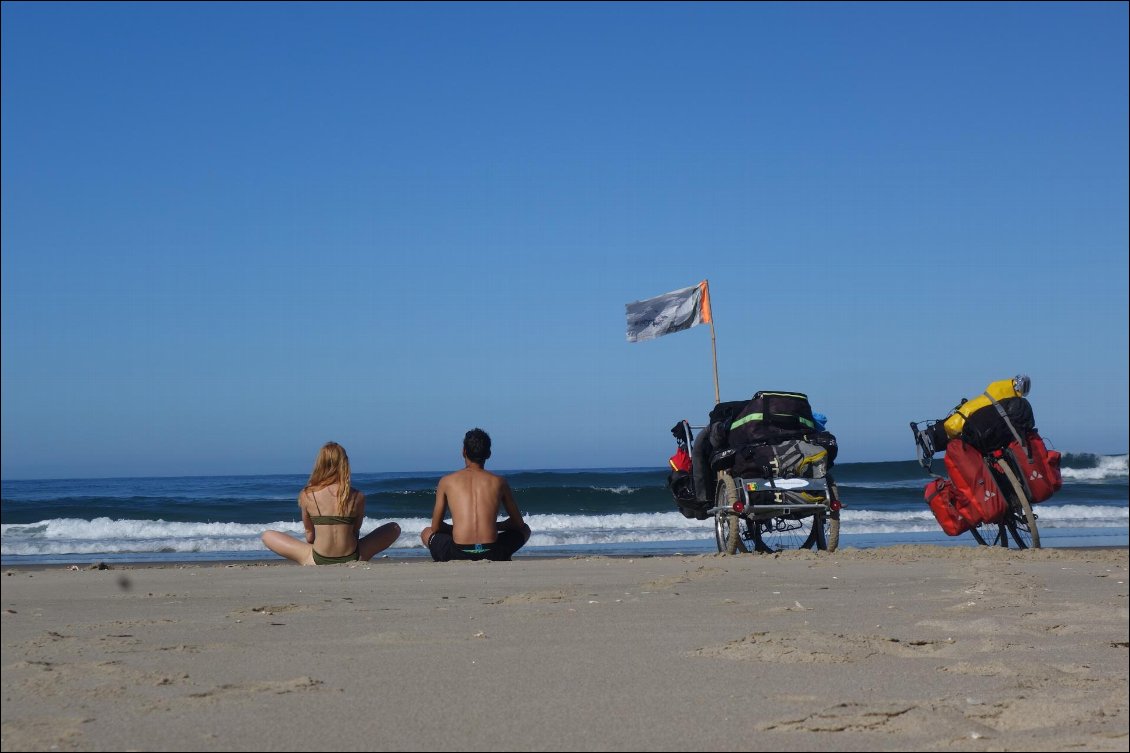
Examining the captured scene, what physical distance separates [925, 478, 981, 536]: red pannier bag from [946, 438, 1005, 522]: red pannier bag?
0.09 m

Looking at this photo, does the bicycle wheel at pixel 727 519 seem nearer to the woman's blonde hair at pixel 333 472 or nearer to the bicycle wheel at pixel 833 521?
the bicycle wheel at pixel 833 521

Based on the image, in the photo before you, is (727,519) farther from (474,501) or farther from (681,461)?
(474,501)

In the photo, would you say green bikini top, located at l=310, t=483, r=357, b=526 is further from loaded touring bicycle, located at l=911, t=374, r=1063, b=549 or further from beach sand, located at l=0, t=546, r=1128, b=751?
loaded touring bicycle, located at l=911, t=374, r=1063, b=549

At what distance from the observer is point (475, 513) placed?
8.65 meters

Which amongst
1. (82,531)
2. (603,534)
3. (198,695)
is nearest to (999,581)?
(198,695)

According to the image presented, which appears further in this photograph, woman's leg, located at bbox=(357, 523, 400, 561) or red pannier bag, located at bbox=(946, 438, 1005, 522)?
red pannier bag, located at bbox=(946, 438, 1005, 522)

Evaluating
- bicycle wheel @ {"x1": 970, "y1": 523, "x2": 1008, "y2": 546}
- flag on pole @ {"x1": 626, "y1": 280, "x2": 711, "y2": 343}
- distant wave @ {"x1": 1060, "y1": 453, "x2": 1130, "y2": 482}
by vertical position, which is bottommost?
distant wave @ {"x1": 1060, "y1": 453, "x2": 1130, "y2": 482}

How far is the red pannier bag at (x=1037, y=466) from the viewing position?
8.96m

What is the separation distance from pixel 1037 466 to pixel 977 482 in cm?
48

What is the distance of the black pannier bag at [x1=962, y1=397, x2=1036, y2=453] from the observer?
29.3 ft

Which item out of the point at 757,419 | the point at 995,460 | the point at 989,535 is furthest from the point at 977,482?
the point at 757,419

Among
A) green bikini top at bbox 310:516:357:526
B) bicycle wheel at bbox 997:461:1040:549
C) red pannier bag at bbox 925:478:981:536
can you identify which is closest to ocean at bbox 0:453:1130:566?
bicycle wheel at bbox 997:461:1040:549

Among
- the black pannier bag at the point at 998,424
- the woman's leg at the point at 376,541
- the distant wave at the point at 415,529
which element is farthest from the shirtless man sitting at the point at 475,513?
the distant wave at the point at 415,529

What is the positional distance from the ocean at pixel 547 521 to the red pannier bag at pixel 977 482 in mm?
3064
